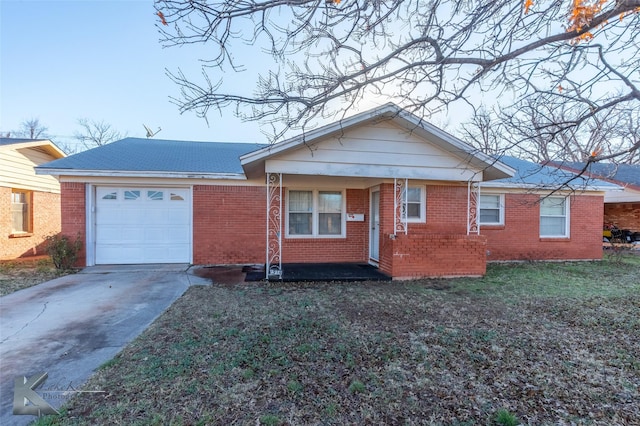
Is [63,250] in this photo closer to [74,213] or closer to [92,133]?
[74,213]

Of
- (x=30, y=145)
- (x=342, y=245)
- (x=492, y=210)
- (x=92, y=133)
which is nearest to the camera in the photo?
(x=342, y=245)

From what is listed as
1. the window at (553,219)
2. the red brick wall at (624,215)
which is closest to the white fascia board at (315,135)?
the window at (553,219)

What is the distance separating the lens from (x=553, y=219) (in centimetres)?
1127

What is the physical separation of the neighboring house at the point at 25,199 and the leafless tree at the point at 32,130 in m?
28.0

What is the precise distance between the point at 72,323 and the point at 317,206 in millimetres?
6481

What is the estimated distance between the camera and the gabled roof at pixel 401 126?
666cm

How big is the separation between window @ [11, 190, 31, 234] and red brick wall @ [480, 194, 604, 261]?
54.7 ft

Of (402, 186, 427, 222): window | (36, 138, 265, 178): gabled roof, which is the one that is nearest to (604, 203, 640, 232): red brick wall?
(402, 186, 427, 222): window

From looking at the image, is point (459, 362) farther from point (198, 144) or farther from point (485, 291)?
point (198, 144)

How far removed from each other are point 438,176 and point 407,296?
3174 mm

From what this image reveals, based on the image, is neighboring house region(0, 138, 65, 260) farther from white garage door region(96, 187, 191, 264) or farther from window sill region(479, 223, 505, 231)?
window sill region(479, 223, 505, 231)

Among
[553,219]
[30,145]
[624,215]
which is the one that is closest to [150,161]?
[30,145]

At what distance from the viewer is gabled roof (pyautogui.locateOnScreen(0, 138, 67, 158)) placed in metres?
10.8

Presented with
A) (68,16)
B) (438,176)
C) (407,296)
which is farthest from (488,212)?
(68,16)
